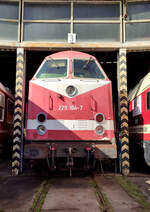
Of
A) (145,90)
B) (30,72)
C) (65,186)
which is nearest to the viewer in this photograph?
(65,186)

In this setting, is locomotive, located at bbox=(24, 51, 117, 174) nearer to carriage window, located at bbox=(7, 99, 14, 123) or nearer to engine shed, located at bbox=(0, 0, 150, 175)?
engine shed, located at bbox=(0, 0, 150, 175)

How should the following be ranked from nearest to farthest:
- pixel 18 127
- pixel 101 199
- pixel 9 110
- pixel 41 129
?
pixel 101 199
pixel 41 129
pixel 18 127
pixel 9 110

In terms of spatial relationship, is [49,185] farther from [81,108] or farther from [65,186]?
[81,108]

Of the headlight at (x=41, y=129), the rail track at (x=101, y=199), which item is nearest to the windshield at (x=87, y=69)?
the headlight at (x=41, y=129)

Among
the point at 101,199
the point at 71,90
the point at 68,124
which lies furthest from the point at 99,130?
the point at 101,199

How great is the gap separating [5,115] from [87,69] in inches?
196

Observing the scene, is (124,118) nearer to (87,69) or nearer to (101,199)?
(87,69)

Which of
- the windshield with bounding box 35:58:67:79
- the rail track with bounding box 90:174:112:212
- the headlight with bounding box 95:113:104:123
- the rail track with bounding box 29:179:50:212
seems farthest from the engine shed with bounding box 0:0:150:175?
the rail track with bounding box 29:179:50:212

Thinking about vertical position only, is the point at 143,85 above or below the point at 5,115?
above

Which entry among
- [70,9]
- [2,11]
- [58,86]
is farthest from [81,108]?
[2,11]

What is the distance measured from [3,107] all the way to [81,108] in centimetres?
483

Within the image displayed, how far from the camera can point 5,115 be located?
10.4m

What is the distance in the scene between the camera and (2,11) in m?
8.05

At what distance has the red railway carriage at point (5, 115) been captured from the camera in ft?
32.1
